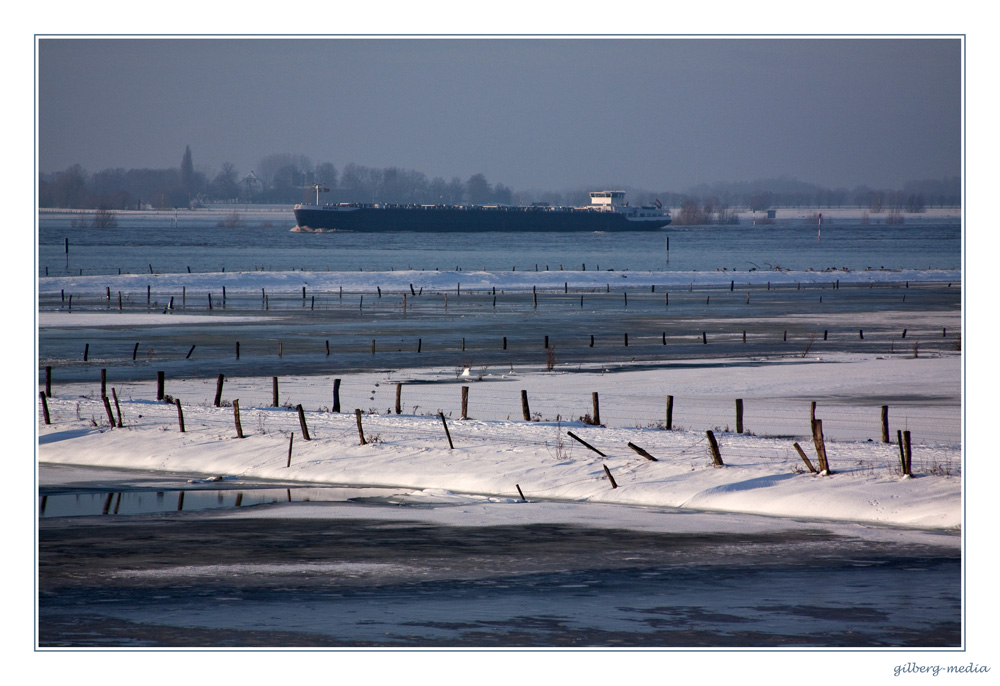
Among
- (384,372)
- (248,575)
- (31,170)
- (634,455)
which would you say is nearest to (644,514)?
(634,455)

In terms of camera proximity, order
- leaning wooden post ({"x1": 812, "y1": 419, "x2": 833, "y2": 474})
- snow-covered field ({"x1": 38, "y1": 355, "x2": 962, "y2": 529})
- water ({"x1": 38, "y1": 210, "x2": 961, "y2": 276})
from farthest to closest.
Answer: water ({"x1": 38, "y1": 210, "x2": 961, "y2": 276})
leaning wooden post ({"x1": 812, "y1": 419, "x2": 833, "y2": 474})
snow-covered field ({"x1": 38, "y1": 355, "x2": 962, "y2": 529})

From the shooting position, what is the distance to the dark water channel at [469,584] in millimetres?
11242

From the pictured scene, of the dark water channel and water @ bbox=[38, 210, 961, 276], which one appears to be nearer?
the dark water channel

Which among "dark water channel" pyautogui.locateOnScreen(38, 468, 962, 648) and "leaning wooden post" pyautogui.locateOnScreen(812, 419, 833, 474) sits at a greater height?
"leaning wooden post" pyautogui.locateOnScreen(812, 419, 833, 474)

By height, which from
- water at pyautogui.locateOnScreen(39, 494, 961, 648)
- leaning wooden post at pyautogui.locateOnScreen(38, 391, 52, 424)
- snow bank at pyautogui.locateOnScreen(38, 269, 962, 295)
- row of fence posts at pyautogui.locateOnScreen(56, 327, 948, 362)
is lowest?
water at pyautogui.locateOnScreen(39, 494, 961, 648)

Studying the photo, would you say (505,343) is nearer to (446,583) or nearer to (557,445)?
(557,445)

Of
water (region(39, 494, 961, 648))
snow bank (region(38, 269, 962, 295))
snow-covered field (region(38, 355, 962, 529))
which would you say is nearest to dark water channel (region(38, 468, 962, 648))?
water (region(39, 494, 961, 648))

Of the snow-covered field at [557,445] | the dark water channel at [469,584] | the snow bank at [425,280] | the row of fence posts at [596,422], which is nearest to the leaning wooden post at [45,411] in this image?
the row of fence posts at [596,422]

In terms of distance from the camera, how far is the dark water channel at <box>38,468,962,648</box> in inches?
443

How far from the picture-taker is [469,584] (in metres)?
13.3

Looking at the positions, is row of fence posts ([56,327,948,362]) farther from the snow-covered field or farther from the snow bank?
the snow bank

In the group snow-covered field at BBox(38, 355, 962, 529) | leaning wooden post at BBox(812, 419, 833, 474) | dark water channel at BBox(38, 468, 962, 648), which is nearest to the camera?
dark water channel at BBox(38, 468, 962, 648)

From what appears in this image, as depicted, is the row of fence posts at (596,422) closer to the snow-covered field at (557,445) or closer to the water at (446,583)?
the snow-covered field at (557,445)

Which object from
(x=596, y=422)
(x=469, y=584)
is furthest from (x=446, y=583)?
(x=596, y=422)
